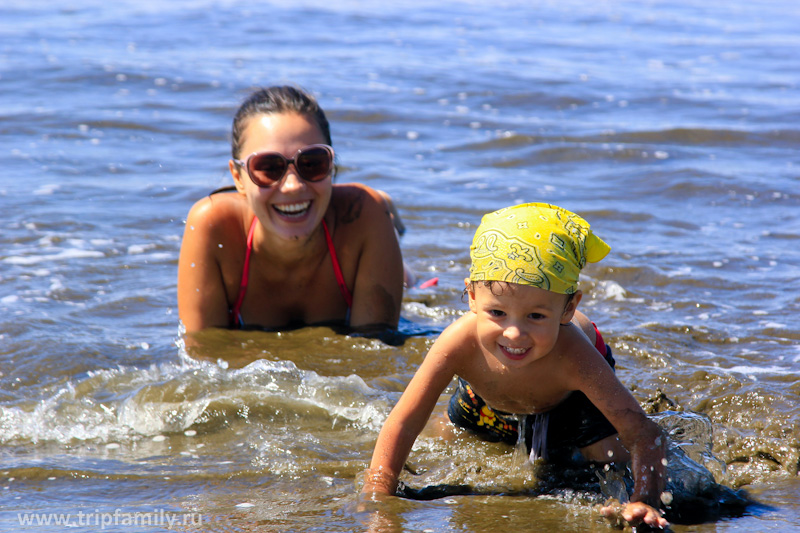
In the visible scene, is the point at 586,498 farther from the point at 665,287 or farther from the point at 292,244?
the point at 665,287

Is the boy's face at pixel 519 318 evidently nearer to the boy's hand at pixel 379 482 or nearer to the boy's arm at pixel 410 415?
the boy's arm at pixel 410 415

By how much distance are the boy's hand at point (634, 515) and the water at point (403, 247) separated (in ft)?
0.44

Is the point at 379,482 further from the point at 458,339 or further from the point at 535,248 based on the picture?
the point at 535,248

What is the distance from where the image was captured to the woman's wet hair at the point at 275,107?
439cm

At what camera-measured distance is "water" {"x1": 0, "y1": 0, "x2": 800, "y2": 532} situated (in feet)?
10.8

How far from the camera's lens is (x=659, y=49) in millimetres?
15492

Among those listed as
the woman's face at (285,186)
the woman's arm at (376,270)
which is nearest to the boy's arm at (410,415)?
the woman's face at (285,186)

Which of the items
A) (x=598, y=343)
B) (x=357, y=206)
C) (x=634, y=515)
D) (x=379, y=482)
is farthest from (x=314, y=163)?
(x=634, y=515)

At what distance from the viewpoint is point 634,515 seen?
280 centimetres

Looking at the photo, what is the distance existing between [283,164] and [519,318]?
5.83 feet

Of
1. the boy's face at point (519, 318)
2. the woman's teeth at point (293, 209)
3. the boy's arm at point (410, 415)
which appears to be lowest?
the boy's arm at point (410, 415)

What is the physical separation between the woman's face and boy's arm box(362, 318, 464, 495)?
1.47 m

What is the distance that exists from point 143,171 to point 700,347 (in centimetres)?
568

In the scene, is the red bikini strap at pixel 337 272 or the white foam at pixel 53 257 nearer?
the red bikini strap at pixel 337 272
